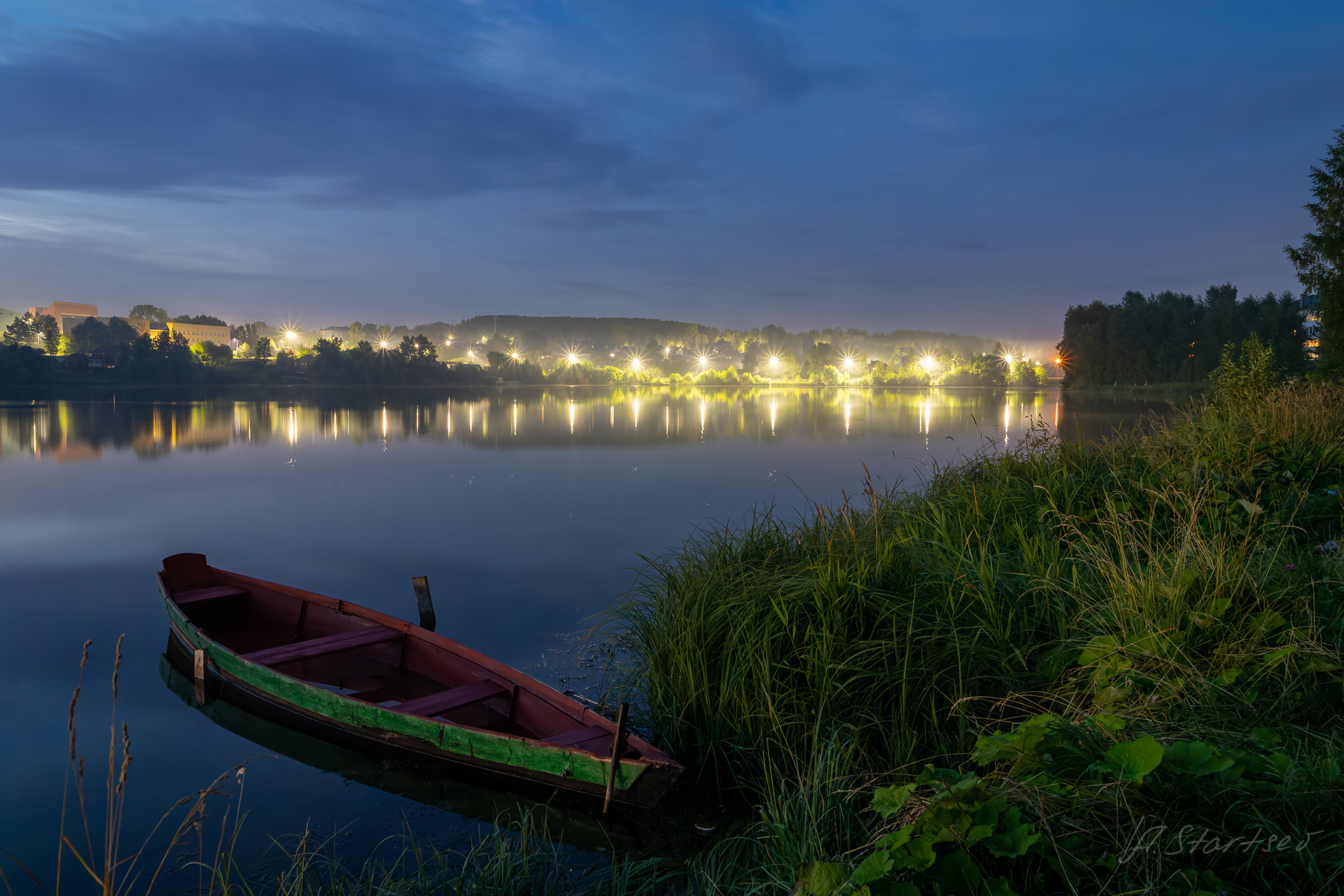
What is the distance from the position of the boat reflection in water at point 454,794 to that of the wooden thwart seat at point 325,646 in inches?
28.5

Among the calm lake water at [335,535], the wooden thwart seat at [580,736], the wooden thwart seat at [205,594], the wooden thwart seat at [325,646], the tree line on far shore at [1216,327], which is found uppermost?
the tree line on far shore at [1216,327]

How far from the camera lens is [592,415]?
68250 mm

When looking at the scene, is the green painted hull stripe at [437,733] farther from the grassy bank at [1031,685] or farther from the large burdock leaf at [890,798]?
the large burdock leaf at [890,798]

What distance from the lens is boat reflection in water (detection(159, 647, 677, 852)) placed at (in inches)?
237

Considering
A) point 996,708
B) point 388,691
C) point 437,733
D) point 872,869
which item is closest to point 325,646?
point 388,691

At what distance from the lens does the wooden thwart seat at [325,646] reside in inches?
338

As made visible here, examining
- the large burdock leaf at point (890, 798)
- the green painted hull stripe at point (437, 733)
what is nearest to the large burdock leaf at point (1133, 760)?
the large burdock leaf at point (890, 798)

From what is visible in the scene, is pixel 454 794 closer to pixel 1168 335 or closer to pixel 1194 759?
pixel 1194 759

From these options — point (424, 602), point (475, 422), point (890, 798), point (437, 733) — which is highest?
point (890, 798)

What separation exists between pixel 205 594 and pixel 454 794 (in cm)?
630

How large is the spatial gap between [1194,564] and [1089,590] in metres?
0.96

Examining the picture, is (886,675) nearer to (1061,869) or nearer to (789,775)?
(789,775)

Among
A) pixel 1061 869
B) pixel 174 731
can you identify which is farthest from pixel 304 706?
pixel 1061 869

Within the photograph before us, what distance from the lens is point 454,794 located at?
678 cm
